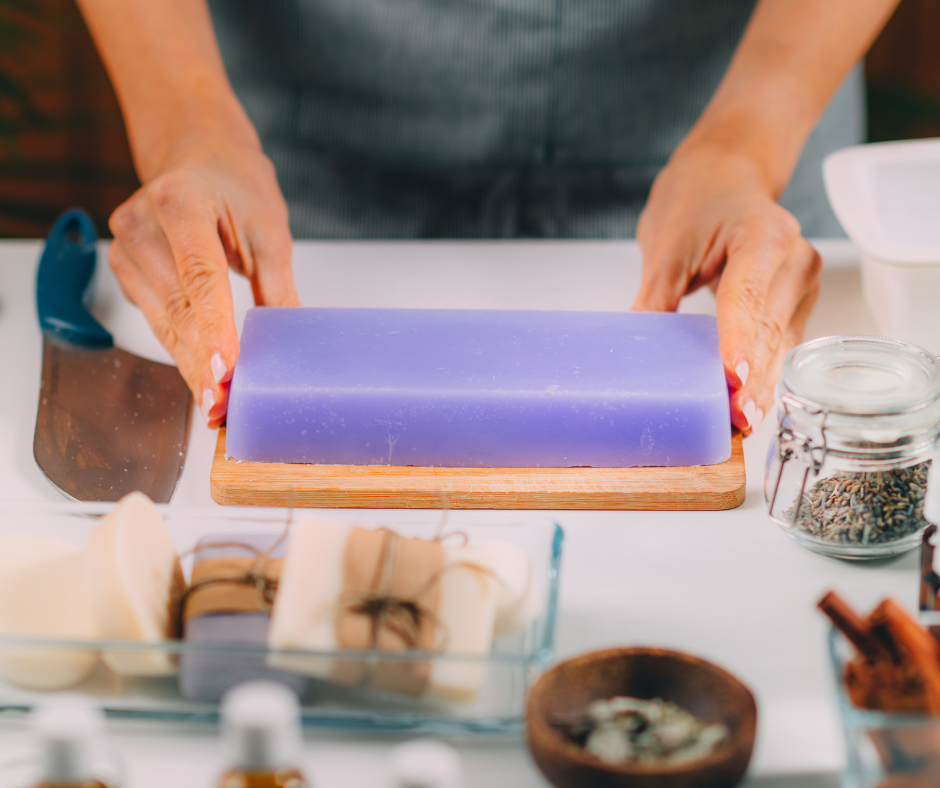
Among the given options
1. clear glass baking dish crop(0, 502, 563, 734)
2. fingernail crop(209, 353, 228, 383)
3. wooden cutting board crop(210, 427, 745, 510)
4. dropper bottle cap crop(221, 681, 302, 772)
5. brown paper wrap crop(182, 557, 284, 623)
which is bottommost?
dropper bottle cap crop(221, 681, 302, 772)

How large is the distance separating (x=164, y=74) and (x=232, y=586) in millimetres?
747

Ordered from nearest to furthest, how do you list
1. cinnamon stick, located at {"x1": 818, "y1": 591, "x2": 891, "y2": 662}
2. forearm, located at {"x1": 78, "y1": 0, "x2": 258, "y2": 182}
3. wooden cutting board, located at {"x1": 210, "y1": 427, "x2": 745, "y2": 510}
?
cinnamon stick, located at {"x1": 818, "y1": 591, "x2": 891, "y2": 662} < wooden cutting board, located at {"x1": 210, "y1": 427, "x2": 745, "y2": 510} < forearm, located at {"x1": 78, "y1": 0, "x2": 258, "y2": 182}

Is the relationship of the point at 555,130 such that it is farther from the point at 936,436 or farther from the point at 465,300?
the point at 936,436

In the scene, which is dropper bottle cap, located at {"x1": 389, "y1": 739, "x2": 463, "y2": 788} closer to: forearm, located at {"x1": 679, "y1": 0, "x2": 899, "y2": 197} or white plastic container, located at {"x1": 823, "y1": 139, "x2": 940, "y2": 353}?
white plastic container, located at {"x1": 823, "y1": 139, "x2": 940, "y2": 353}

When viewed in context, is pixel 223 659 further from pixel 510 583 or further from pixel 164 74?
pixel 164 74

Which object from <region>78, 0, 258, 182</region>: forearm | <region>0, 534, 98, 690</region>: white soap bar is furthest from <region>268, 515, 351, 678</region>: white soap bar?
<region>78, 0, 258, 182</region>: forearm

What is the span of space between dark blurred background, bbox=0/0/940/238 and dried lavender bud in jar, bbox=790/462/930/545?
1.82 metres

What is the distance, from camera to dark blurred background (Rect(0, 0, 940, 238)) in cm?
204

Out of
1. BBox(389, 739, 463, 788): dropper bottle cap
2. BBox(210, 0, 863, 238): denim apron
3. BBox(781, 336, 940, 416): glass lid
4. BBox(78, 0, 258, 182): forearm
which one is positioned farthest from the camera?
BBox(210, 0, 863, 238): denim apron

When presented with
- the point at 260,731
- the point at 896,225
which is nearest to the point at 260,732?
the point at 260,731

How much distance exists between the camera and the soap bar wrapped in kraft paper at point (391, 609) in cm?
47

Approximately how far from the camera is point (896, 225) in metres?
0.88

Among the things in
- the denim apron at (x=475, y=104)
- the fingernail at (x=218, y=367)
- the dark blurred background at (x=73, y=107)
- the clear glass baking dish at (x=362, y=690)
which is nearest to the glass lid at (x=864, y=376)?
the clear glass baking dish at (x=362, y=690)

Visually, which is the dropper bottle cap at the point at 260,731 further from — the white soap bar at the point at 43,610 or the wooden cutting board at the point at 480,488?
the wooden cutting board at the point at 480,488
